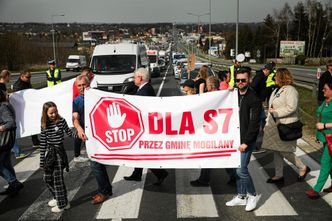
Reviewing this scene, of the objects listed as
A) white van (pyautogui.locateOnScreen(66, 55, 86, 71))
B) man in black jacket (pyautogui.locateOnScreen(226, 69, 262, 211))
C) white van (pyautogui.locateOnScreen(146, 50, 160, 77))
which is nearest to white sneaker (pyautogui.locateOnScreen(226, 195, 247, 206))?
man in black jacket (pyautogui.locateOnScreen(226, 69, 262, 211))

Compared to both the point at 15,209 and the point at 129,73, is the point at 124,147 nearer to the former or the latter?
the point at 15,209

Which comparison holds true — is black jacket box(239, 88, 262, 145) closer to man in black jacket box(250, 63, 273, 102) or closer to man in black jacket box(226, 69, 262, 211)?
man in black jacket box(226, 69, 262, 211)

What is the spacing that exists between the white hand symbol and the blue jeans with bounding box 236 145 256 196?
185cm

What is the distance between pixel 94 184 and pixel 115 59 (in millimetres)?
11874

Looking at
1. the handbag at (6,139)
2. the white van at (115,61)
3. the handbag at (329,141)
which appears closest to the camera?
the handbag at (329,141)

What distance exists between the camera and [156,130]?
5.42 m

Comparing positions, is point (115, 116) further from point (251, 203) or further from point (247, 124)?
point (251, 203)

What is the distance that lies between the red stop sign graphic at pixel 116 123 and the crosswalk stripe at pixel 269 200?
2.12 m

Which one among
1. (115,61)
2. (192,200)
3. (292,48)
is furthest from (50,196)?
(292,48)

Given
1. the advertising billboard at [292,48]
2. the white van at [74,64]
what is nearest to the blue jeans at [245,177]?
the white van at [74,64]

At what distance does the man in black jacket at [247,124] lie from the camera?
481 centimetres

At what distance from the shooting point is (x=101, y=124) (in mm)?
5469

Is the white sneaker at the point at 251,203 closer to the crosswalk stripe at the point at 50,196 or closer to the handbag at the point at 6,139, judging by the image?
the crosswalk stripe at the point at 50,196

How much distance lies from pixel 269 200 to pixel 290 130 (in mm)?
1194
